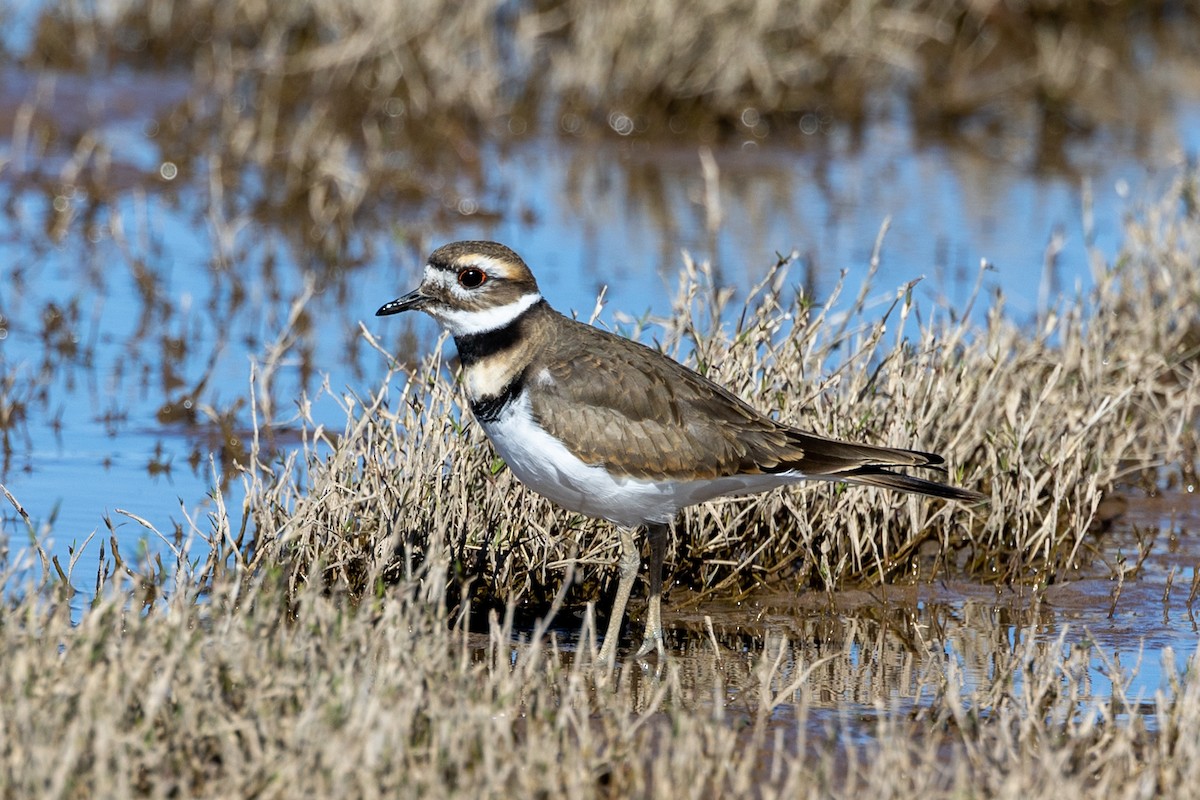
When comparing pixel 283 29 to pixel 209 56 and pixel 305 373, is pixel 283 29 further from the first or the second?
pixel 305 373

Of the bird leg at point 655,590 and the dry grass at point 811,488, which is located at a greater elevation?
the dry grass at point 811,488

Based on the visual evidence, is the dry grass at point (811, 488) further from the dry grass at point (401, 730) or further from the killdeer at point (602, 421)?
the dry grass at point (401, 730)

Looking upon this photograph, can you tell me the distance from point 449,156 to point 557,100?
4.21ft

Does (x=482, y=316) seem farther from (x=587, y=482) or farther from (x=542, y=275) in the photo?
(x=542, y=275)

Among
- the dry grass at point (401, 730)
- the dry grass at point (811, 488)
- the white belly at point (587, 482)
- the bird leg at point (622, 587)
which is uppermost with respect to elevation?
the dry grass at point (811, 488)

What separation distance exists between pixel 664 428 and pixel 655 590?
0.58 metres

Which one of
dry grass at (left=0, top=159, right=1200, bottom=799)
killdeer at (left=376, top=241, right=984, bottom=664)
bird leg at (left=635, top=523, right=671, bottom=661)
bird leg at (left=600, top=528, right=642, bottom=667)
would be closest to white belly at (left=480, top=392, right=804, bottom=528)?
killdeer at (left=376, top=241, right=984, bottom=664)

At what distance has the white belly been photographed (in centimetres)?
514

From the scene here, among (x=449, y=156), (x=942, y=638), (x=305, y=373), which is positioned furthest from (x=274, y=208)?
(x=942, y=638)

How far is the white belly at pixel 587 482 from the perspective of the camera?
5141 millimetres

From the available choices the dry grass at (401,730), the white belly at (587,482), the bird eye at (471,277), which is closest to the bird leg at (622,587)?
the white belly at (587,482)

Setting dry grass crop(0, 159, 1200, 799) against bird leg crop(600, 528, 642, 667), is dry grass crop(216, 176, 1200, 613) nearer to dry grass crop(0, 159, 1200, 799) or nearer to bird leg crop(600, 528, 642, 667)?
dry grass crop(0, 159, 1200, 799)

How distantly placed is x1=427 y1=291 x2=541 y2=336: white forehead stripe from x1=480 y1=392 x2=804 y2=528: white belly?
0.28m

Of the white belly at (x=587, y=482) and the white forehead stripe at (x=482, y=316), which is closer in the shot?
the white belly at (x=587, y=482)
